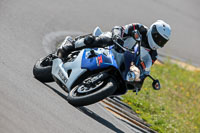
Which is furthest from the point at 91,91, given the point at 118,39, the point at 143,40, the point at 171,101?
the point at 171,101

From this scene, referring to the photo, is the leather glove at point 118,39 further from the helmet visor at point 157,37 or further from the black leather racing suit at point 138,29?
the helmet visor at point 157,37

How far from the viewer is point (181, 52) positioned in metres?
16.0

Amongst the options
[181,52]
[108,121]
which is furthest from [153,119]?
[181,52]

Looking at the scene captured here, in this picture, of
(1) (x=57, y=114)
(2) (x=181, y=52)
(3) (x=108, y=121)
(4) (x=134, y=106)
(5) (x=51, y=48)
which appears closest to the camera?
(1) (x=57, y=114)

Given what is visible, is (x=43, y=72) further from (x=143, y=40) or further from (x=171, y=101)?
(x=171, y=101)

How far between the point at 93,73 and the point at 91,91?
0.50 metres

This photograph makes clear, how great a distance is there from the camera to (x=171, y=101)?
11.8 m

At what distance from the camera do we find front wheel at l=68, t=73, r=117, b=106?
6.89m

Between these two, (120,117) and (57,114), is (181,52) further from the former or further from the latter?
(57,114)

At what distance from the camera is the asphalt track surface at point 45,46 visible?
6.07 meters

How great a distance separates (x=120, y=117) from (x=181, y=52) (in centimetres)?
810

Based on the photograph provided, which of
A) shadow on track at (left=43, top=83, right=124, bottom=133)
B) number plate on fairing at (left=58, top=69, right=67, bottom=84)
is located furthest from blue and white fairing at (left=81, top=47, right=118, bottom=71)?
shadow on track at (left=43, top=83, right=124, bottom=133)

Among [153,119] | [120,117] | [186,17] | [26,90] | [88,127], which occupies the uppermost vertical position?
[26,90]

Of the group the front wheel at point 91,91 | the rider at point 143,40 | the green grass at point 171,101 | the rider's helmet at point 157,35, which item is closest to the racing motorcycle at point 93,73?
the front wheel at point 91,91
